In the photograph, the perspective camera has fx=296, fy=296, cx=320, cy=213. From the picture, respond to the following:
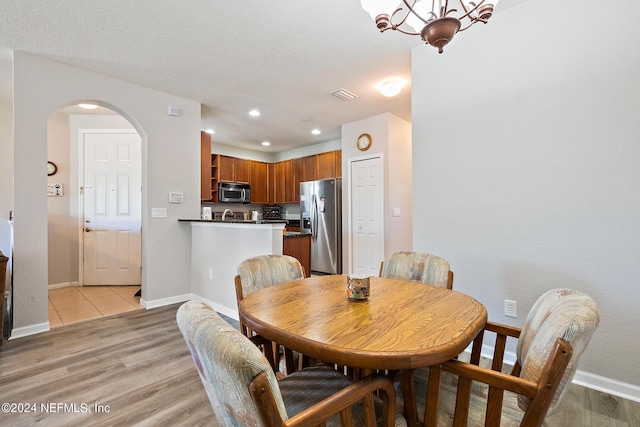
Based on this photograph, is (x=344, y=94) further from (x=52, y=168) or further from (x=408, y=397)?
(x=52, y=168)

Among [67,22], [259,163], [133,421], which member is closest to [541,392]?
[133,421]

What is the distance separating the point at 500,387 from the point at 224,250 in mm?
2770

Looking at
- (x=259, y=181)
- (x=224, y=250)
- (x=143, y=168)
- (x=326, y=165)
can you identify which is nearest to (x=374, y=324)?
(x=224, y=250)

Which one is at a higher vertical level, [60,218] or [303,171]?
[303,171]

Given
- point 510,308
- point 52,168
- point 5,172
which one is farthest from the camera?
point 52,168

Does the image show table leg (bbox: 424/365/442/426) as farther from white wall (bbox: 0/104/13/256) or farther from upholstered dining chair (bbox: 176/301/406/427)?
white wall (bbox: 0/104/13/256)

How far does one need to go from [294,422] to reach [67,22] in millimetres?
3067

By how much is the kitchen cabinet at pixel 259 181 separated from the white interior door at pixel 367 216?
255 cm

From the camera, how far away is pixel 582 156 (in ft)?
6.08

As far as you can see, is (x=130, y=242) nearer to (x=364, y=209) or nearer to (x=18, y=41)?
(x=18, y=41)

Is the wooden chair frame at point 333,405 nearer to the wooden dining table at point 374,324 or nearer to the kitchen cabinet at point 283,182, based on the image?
the wooden dining table at point 374,324

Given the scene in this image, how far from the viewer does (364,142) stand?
451 centimetres

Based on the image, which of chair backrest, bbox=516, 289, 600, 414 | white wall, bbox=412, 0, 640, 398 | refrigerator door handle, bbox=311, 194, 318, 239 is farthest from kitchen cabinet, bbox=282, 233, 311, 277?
chair backrest, bbox=516, 289, 600, 414

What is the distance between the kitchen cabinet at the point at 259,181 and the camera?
634 centimetres
